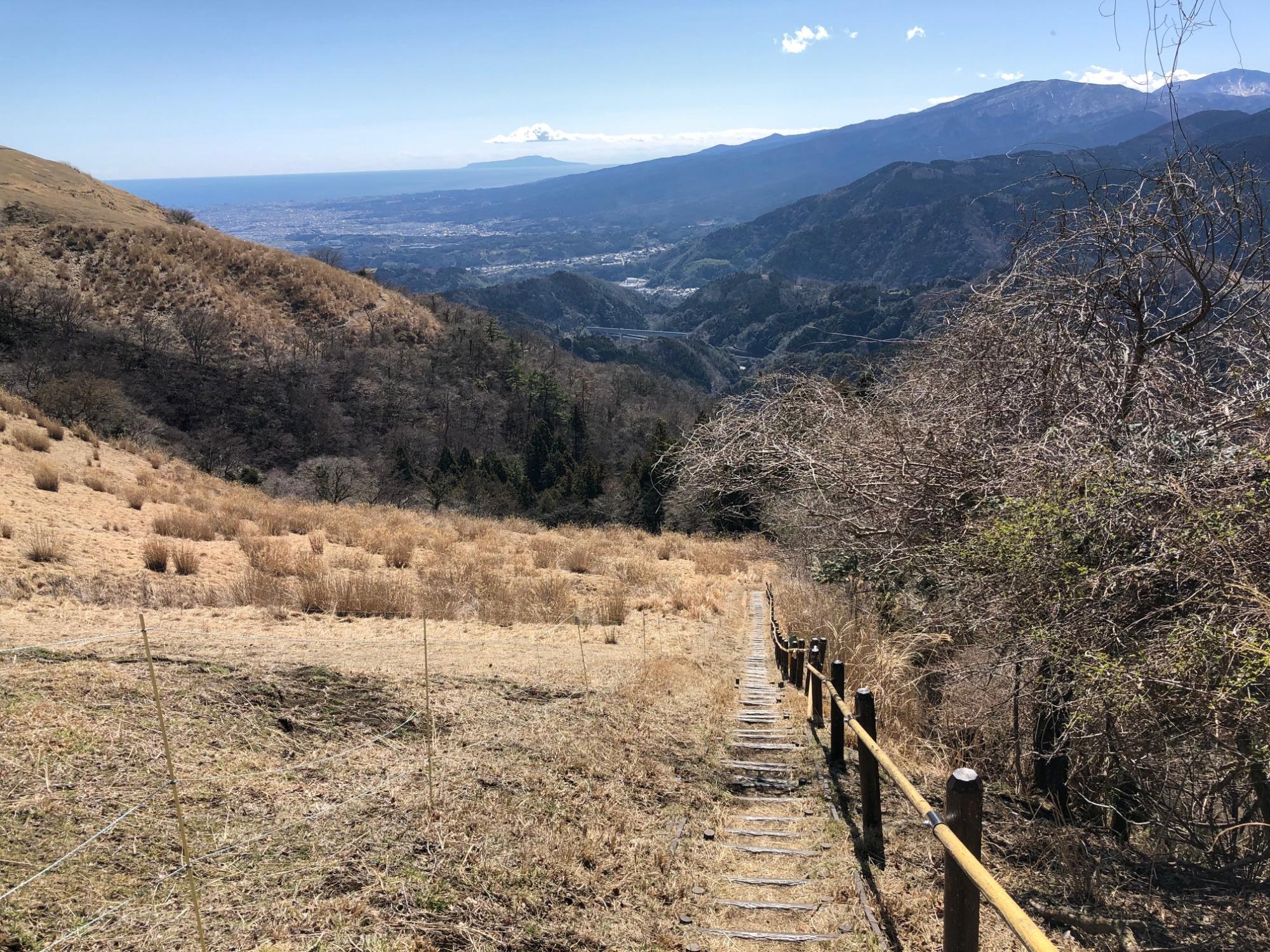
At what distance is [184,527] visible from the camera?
11.7m

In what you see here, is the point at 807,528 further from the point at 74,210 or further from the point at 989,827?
the point at 74,210

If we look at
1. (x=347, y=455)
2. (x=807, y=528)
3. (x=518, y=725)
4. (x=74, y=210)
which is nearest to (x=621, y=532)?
(x=807, y=528)

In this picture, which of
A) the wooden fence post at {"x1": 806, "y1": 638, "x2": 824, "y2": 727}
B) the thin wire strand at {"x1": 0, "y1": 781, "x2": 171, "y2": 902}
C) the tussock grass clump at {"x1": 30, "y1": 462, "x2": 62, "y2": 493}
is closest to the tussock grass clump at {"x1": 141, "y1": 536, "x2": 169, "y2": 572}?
the tussock grass clump at {"x1": 30, "y1": 462, "x2": 62, "y2": 493}

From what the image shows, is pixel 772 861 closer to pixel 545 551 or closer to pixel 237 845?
pixel 237 845

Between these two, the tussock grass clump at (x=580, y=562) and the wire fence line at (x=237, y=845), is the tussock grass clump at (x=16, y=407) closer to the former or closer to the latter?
the tussock grass clump at (x=580, y=562)

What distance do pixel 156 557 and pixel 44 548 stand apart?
128 centimetres

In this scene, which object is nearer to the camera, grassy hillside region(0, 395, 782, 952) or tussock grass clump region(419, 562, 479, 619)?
grassy hillside region(0, 395, 782, 952)

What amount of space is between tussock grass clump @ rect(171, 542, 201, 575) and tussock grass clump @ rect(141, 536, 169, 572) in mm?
111

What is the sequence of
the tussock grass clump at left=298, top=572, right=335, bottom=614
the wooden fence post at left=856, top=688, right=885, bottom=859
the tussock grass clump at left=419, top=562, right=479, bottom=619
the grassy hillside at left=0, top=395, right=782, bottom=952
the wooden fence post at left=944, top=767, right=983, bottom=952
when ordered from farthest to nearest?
the tussock grass clump at left=419, top=562, right=479, bottom=619, the tussock grass clump at left=298, top=572, right=335, bottom=614, the wooden fence post at left=856, top=688, right=885, bottom=859, the grassy hillside at left=0, top=395, right=782, bottom=952, the wooden fence post at left=944, top=767, right=983, bottom=952

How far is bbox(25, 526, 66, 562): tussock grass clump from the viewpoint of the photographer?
8.50 metres

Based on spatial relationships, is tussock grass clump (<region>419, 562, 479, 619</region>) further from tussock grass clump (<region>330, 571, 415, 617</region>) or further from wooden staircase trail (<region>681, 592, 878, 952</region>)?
wooden staircase trail (<region>681, 592, 878, 952</region>)

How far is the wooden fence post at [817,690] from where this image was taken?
634 centimetres

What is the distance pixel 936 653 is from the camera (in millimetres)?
6695

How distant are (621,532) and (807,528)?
15162 mm
